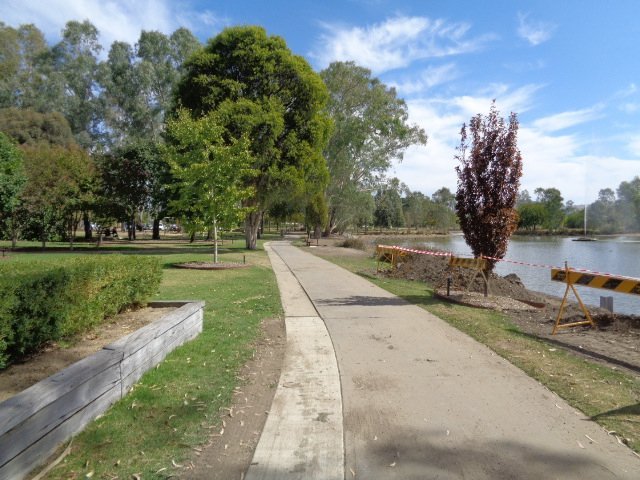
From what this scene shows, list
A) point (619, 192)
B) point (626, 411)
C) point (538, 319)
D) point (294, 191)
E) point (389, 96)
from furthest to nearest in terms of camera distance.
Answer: point (619, 192) < point (389, 96) < point (294, 191) < point (538, 319) < point (626, 411)

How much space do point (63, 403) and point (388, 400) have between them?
2.84 m

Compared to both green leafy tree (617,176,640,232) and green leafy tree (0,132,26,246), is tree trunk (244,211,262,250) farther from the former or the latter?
green leafy tree (617,176,640,232)

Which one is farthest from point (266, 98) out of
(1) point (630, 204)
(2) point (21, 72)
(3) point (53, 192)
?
(1) point (630, 204)

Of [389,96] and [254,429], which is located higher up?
[389,96]

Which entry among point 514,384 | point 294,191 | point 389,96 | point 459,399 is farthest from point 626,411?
point 389,96

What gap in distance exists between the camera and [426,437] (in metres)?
3.74

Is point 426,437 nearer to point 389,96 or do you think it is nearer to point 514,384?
point 514,384

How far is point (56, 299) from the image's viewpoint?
5207 millimetres

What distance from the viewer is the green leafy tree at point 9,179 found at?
22.8 metres

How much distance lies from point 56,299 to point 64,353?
0.67m

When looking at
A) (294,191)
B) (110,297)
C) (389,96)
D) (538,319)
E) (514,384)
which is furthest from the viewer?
(389,96)

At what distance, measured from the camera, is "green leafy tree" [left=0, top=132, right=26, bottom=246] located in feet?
74.7

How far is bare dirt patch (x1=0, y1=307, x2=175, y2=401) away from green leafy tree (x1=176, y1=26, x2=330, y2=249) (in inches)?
758

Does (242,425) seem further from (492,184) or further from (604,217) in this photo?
(604,217)
